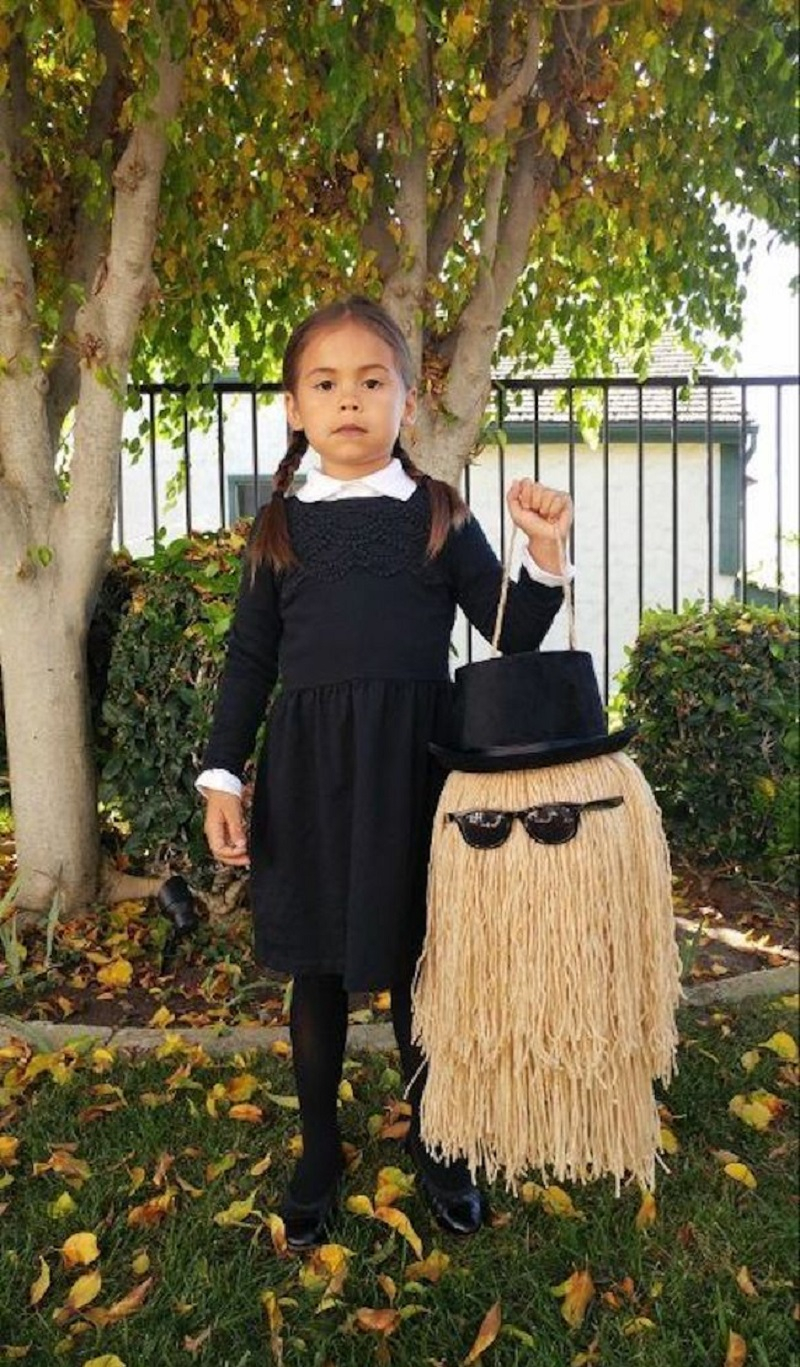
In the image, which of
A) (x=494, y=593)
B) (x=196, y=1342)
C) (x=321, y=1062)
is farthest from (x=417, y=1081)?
(x=494, y=593)

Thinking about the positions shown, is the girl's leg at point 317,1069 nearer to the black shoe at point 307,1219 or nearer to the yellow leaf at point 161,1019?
the black shoe at point 307,1219

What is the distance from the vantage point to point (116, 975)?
2852mm

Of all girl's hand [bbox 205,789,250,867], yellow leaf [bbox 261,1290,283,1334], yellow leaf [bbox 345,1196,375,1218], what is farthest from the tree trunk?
yellow leaf [bbox 261,1290,283,1334]

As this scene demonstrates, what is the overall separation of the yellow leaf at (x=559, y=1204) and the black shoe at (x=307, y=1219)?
A: 1.19 feet

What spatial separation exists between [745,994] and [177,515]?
7.98 meters

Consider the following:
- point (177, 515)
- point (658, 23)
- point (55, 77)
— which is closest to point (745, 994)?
point (658, 23)

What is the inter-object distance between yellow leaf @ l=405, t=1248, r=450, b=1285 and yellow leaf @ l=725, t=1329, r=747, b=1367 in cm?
43

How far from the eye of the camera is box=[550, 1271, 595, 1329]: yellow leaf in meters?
1.67

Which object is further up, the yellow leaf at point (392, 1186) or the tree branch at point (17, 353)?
the tree branch at point (17, 353)

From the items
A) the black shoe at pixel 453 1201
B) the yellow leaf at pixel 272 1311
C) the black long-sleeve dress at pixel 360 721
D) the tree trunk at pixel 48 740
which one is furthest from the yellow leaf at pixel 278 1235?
the tree trunk at pixel 48 740

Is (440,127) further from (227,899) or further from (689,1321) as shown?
(689,1321)

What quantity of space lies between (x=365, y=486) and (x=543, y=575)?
13.0 inches

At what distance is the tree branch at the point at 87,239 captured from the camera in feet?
10.6

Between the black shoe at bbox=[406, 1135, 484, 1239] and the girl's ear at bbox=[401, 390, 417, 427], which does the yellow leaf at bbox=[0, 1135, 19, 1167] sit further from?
the girl's ear at bbox=[401, 390, 417, 427]
